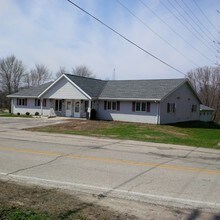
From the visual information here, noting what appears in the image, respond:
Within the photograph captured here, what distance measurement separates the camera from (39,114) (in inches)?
1678

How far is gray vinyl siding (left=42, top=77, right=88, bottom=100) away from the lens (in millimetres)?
38312

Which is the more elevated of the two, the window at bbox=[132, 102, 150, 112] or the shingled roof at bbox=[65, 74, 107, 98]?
the shingled roof at bbox=[65, 74, 107, 98]

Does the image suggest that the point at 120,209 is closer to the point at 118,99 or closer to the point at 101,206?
the point at 101,206

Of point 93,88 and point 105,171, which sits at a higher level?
point 93,88

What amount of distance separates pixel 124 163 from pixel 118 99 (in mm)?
25585

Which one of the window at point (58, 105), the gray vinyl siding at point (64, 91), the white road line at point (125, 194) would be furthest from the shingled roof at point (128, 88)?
the white road line at point (125, 194)

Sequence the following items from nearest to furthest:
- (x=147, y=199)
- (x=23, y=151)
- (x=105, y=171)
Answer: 1. (x=147, y=199)
2. (x=105, y=171)
3. (x=23, y=151)

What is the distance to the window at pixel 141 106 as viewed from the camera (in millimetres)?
35391

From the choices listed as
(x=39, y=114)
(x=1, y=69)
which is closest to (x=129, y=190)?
(x=39, y=114)

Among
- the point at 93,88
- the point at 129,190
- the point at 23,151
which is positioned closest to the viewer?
the point at 129,190

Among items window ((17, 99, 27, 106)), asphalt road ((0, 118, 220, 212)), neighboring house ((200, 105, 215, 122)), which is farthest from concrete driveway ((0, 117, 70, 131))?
neighboring house ((200, 105, 215, 122))

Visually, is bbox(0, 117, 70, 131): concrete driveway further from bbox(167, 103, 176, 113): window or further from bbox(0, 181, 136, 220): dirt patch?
bbox(0, 181, 136, 220): dirt patch

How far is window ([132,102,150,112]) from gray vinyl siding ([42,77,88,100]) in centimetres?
548

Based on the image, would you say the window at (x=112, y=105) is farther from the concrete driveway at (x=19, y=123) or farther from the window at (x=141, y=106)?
the concrete driveway at (x=19, y=123)
